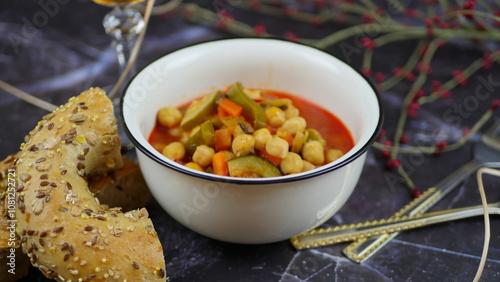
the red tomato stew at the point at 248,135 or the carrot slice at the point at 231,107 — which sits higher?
the carrot slice at the point at 231,107

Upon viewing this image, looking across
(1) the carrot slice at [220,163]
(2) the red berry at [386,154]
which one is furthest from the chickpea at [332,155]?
(2) the red berry at [386,154]

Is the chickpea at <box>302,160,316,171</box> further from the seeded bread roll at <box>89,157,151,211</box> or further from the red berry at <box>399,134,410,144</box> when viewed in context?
the red berry at <box>399,134,410,144</box>

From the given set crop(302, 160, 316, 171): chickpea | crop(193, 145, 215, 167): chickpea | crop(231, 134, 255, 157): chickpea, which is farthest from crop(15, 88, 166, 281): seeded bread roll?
crop(302, 160, 316, 171): chickpea

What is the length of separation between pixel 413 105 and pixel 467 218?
82cm

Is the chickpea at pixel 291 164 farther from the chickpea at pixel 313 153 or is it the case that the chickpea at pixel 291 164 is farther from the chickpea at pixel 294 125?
the chickpea at pixel 294 125

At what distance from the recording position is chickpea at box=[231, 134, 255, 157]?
7.66 feet

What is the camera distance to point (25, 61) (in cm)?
359

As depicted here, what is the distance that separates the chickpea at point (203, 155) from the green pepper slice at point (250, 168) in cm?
12

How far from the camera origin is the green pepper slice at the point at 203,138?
2439 millimetres

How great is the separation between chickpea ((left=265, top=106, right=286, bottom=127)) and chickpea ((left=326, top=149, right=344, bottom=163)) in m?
0.25

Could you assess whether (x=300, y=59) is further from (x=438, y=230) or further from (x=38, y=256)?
(x=38, y=256)

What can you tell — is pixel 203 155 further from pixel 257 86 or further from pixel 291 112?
pixel 257 86

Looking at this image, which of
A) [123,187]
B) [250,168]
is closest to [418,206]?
[250,168]

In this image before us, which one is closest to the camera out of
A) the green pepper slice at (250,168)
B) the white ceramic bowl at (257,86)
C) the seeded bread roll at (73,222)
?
the seeded bread roll at (73,222)
